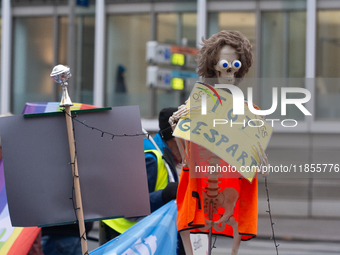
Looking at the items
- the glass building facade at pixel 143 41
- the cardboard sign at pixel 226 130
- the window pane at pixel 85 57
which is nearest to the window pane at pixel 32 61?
the glass building facade at pixel 143 41

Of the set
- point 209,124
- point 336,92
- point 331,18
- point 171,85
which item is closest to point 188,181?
point 209,124

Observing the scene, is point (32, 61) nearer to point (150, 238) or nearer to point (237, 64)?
point (150, 238)

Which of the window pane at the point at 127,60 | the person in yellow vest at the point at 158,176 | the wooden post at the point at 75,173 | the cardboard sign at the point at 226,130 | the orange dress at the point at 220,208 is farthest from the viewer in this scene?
the window pane at the point at 127,60

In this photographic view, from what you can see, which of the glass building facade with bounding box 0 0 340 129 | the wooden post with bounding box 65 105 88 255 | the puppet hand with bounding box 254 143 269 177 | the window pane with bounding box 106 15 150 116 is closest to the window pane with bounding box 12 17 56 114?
the glass building facade with bounding box 0 0 340 129

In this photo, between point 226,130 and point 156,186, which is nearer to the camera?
point 226,130

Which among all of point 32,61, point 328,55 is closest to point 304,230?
point 328,55

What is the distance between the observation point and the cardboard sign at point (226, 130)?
1.73m

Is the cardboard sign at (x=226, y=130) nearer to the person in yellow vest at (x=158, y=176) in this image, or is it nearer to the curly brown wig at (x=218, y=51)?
the curly brown wig at (x=218, y=51)

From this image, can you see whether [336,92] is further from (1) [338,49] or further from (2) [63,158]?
(2) [63,158]

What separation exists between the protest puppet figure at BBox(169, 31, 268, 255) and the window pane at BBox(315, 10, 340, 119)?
8571 millimetres

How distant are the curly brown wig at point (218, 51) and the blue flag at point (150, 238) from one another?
816 millimetres

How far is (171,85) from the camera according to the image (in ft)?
26.3

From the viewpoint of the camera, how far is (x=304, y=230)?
7.39 meters

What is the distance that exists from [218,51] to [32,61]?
A: 10488mm
